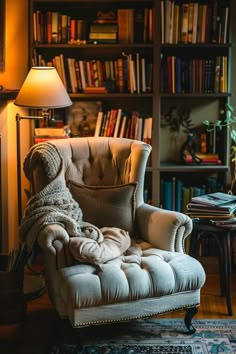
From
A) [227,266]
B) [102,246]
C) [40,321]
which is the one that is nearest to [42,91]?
[102,246]

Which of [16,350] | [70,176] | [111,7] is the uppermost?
[111,7]

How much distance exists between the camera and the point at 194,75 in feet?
15.2

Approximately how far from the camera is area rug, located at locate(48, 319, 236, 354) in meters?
3.51

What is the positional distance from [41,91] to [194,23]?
118 cm

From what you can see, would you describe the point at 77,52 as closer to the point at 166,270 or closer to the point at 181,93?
the point at 181,93

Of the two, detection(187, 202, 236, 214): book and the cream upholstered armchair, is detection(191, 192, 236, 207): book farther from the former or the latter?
the cream upholstered armchair

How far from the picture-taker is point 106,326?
3803 millimetres

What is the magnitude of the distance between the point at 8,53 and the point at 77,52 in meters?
0.55

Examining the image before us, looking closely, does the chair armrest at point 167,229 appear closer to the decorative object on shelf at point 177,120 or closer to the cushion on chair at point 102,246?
the cushion on chair at point 102,246

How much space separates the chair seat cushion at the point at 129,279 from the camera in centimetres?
332

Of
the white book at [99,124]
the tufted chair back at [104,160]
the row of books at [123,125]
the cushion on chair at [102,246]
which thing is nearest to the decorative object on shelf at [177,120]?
the row of books at [123,125]


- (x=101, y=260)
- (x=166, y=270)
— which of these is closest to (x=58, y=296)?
(x=101, y=260)

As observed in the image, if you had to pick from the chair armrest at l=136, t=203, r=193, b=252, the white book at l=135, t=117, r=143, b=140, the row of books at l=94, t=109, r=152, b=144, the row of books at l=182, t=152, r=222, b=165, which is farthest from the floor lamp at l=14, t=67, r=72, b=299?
the row of books at l=182, t=152, r=222, b=165

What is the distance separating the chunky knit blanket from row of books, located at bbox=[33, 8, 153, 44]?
946 mm
